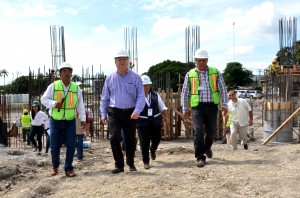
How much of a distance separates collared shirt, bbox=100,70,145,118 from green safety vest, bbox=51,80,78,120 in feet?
1.84

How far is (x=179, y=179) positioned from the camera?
599 cm

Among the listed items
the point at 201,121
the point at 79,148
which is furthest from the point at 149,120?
the point at 79,148

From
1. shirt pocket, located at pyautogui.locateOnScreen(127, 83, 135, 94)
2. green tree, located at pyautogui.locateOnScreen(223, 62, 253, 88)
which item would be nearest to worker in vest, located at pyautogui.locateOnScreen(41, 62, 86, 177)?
shirt pocket, located at pyautogui.locateOnScreen(127, 83, 135, 94)

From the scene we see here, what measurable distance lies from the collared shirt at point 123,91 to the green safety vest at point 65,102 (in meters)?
0.56

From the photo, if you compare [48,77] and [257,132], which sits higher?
[48,77]

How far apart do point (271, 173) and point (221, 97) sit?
1613 millimetres

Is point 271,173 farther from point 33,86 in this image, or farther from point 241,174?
point 33,86

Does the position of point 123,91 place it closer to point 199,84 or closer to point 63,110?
point 63,110

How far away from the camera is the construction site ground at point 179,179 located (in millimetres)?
5238

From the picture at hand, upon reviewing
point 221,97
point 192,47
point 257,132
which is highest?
point 192,47

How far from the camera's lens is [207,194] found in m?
5.08

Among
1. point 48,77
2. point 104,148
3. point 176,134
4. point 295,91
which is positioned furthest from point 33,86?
point 295,91

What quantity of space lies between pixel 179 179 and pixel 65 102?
7.38 feet

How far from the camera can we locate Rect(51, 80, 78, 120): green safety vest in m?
6.76
